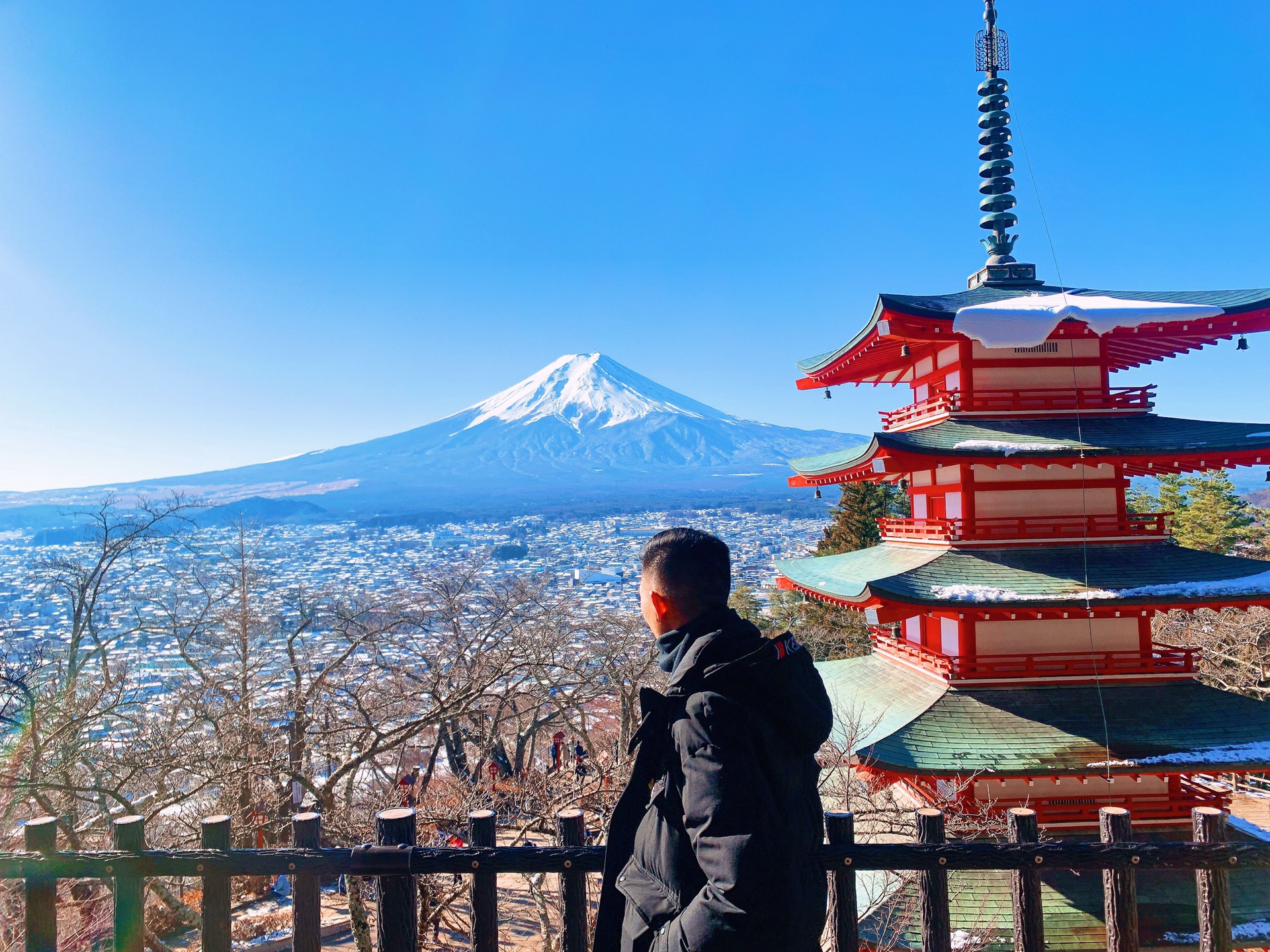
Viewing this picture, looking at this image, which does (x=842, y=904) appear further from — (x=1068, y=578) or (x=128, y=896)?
(x=1068, y=578)

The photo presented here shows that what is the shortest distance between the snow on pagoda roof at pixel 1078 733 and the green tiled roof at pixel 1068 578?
977 mm

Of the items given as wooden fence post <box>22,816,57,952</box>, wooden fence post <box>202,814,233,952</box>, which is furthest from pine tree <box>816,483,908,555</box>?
wooden fence post <box>22,816,57,952</box>

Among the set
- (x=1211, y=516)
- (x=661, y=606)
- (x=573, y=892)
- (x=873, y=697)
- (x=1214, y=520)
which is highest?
(x=661, y=606)

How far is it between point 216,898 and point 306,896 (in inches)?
12.1

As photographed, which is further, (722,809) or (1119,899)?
(1119,899)

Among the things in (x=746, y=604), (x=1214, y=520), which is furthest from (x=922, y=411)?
(x=1214, y=520)

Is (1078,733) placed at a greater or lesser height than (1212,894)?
lesser

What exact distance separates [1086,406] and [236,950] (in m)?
10.9

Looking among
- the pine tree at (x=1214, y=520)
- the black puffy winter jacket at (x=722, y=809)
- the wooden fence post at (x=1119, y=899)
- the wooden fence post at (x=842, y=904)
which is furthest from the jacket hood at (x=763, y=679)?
the pine tree at (x=1214, y=520)

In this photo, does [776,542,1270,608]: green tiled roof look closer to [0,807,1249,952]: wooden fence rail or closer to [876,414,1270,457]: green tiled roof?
[876,414,1270,457]: green tiled roof

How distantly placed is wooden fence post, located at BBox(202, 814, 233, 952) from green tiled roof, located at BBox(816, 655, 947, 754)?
15.6ft

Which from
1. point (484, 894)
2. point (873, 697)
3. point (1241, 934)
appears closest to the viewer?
point (484, 894)

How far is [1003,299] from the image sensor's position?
727cm

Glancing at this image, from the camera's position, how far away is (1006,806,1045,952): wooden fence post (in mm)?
2355
